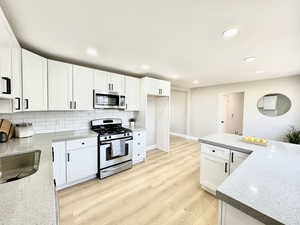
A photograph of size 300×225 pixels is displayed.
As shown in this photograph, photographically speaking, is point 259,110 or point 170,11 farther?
point 259,110

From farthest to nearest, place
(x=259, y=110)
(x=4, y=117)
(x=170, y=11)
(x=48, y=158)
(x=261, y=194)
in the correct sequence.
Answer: (x=259, y=110) → (x=4, y=117) → (x=48, y=158) → (x=170, y=11) → (x=261, y=194)

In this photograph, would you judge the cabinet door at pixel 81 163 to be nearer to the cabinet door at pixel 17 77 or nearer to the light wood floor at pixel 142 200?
the light wood floor at pixel 142 200

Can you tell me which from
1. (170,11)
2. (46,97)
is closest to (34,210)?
(170,11)

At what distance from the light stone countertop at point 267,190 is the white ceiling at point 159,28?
4.69ft

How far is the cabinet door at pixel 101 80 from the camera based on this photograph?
9.01 ft

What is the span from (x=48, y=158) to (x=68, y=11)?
1489 millimetres

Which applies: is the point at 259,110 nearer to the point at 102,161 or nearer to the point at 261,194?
the point at 261,194

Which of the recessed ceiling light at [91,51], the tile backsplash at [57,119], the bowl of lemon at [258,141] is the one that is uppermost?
the recessed ceiling light at [91,51]

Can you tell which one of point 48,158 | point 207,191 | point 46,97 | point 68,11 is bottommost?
point 207,191

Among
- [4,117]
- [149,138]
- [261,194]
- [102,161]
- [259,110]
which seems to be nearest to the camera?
[261,194]

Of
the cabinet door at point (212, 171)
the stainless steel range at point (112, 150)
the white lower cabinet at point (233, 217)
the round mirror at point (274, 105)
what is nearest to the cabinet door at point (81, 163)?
the stainless steel range at point (112, 150)

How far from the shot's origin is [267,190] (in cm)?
83

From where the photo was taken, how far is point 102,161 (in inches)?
101

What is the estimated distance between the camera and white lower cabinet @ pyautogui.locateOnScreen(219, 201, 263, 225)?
2.45 feet
